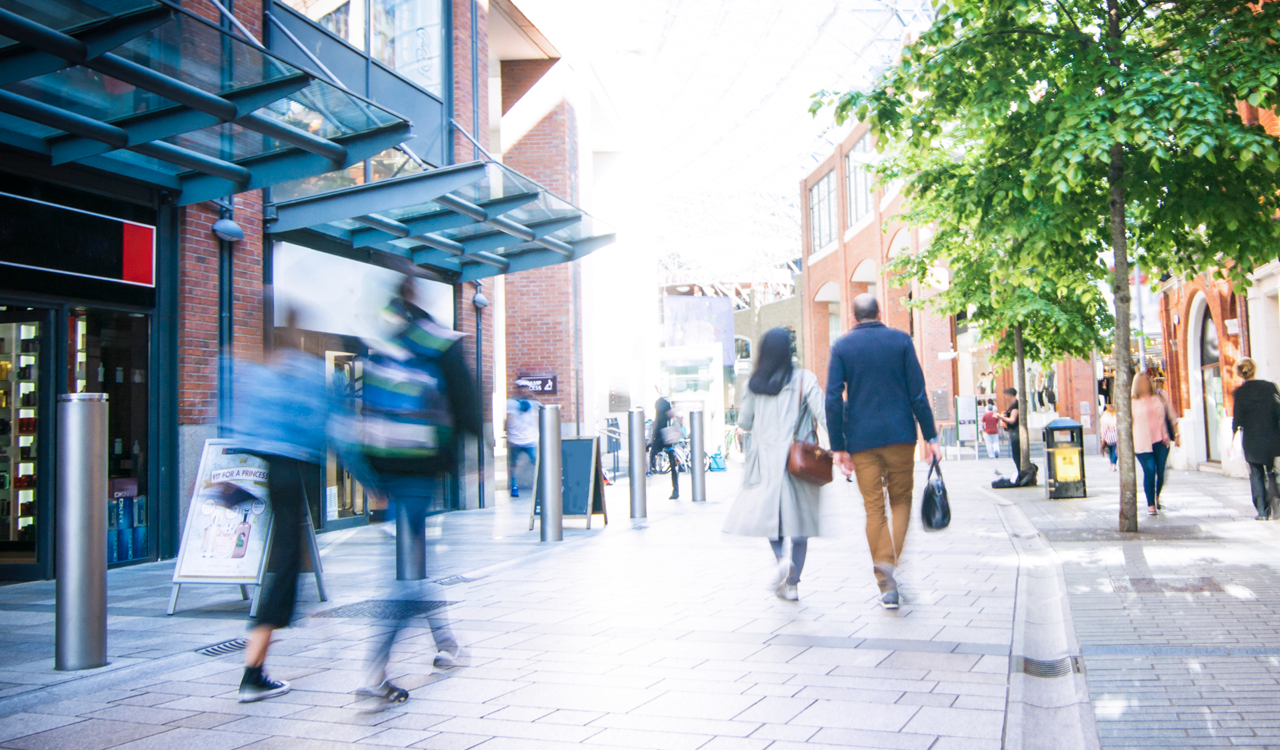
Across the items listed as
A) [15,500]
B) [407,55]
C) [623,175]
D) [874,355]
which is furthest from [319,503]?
[623,175]

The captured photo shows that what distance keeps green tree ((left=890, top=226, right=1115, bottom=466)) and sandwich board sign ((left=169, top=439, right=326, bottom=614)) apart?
391 inches

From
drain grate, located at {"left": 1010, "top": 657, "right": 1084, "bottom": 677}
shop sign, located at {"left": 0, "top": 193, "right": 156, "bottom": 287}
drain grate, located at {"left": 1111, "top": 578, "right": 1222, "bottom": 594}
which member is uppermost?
shop sign, located at {"left": 0, "top": 193, "right": 156, "bottom": 287}

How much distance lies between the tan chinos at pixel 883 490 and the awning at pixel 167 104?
15.5 ft

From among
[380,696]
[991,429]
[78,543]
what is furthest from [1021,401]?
[78,543]

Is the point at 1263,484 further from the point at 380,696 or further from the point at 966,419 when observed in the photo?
the point at 966,419

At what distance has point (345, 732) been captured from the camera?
342 cm

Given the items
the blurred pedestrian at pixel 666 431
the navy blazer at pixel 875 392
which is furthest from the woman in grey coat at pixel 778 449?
the blurred pedestrian at pixel 666 431

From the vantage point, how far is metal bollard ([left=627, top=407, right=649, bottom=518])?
1073cm

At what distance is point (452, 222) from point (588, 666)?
698 centimetres

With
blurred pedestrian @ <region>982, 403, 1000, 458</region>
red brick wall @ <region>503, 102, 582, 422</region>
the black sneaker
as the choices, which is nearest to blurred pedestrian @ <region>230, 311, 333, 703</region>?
the black sneaker

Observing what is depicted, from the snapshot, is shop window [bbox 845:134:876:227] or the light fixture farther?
shop window [bbox 845:134:876:227]

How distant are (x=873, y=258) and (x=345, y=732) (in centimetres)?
3481

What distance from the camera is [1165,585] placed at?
6.03m

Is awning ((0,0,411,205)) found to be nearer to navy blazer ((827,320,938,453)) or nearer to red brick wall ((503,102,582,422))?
navy blazer ((827,320,938,453))
